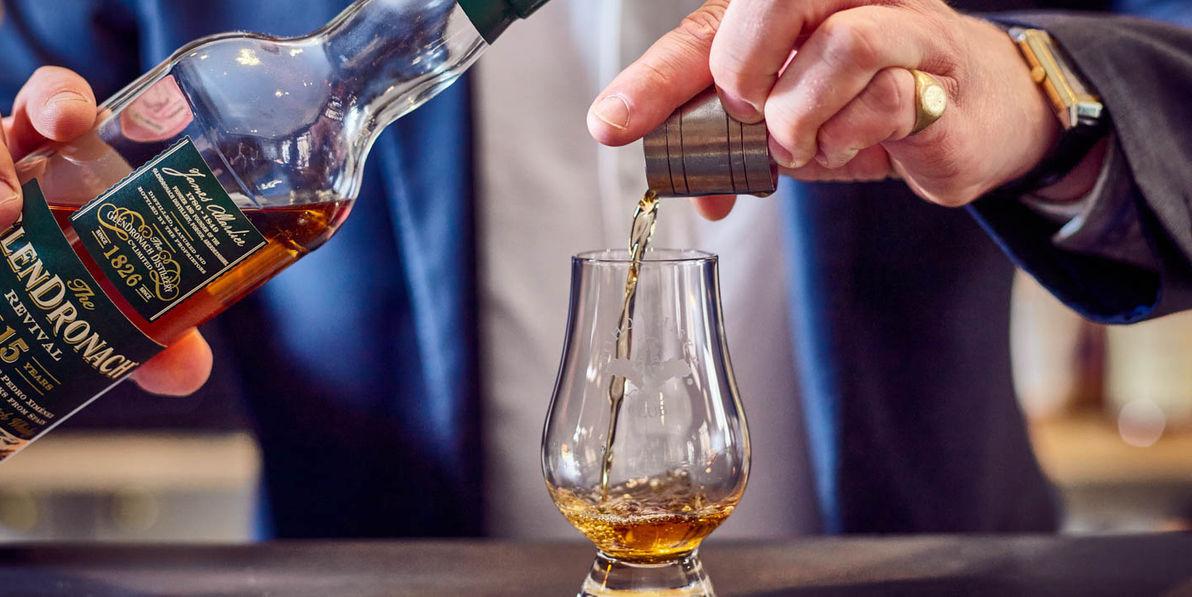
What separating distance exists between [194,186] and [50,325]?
109mm

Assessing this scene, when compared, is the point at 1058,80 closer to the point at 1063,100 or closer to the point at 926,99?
the point at 1063,100

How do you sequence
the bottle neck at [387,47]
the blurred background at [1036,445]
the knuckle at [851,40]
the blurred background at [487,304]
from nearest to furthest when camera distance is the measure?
1. the knuckle at [851,40]
2. the bottle neck at [387,47]
3. the blurred background at [487,304]
4. the blurred background at [1036,445]

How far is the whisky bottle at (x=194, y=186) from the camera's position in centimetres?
60

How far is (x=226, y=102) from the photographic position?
26.3 inches

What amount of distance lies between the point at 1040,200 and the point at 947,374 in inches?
11.9

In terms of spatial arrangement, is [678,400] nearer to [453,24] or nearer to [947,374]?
[453,24]

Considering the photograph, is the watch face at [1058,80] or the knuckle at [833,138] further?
the watch face at [1058,80]

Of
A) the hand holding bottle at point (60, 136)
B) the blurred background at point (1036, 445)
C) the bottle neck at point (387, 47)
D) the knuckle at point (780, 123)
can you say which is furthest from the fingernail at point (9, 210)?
the blurred background at point (1036, 445)

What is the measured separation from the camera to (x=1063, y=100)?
81 cm

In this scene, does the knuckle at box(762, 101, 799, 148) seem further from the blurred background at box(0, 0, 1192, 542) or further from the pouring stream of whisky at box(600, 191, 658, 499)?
the blurred background at box(0, 0, 1192, 542)

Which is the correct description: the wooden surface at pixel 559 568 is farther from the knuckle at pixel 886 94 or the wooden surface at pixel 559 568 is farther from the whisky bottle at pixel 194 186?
the knuckle at pixel 886 94

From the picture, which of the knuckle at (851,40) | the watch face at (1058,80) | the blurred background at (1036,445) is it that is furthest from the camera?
the blurred background at (1036,445)

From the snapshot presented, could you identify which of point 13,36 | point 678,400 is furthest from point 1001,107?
point 13,36

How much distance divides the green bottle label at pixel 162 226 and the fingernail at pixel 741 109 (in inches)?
10.6
